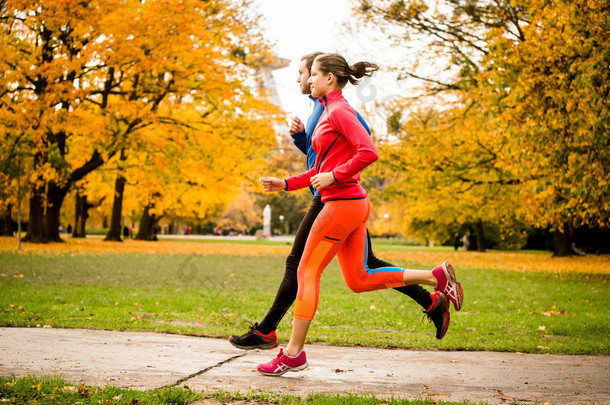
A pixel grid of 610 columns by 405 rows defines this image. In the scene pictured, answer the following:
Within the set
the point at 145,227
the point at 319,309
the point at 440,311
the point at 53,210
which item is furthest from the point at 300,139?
the point at 145,227

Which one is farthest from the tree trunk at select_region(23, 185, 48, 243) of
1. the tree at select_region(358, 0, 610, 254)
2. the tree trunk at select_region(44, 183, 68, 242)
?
the tree at select_region(358, 0, 610, 254)

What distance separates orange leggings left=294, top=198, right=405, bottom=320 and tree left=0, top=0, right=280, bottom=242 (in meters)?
15.3

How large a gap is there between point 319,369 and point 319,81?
6.64 ft

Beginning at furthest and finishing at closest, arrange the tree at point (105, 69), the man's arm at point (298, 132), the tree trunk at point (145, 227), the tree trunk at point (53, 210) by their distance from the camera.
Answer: the tree trunk at point (145, 227) → the tree trunk at point (53, 210) → the tree at point (105, 69) → the man's arm at point (298, 132)

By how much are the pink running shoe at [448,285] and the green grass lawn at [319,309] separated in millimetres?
1236

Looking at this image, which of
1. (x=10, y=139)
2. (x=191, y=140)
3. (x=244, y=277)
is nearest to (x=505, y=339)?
(x=244, y=277)

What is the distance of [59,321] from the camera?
6.15 m

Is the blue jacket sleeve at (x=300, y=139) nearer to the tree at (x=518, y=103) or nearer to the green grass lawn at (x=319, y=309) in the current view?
the green grass lawn at (x=319, y=309)

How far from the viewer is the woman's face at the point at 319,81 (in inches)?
161

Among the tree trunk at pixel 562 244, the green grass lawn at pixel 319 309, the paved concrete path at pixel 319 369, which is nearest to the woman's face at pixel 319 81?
the paved concrete path at pixel 319 369

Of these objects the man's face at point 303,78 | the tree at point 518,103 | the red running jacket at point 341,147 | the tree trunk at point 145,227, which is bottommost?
the tree trunk at point 145,227

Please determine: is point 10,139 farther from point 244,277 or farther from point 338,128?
point 338,128

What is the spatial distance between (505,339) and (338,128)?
3338mm

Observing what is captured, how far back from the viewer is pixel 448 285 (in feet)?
14.4
